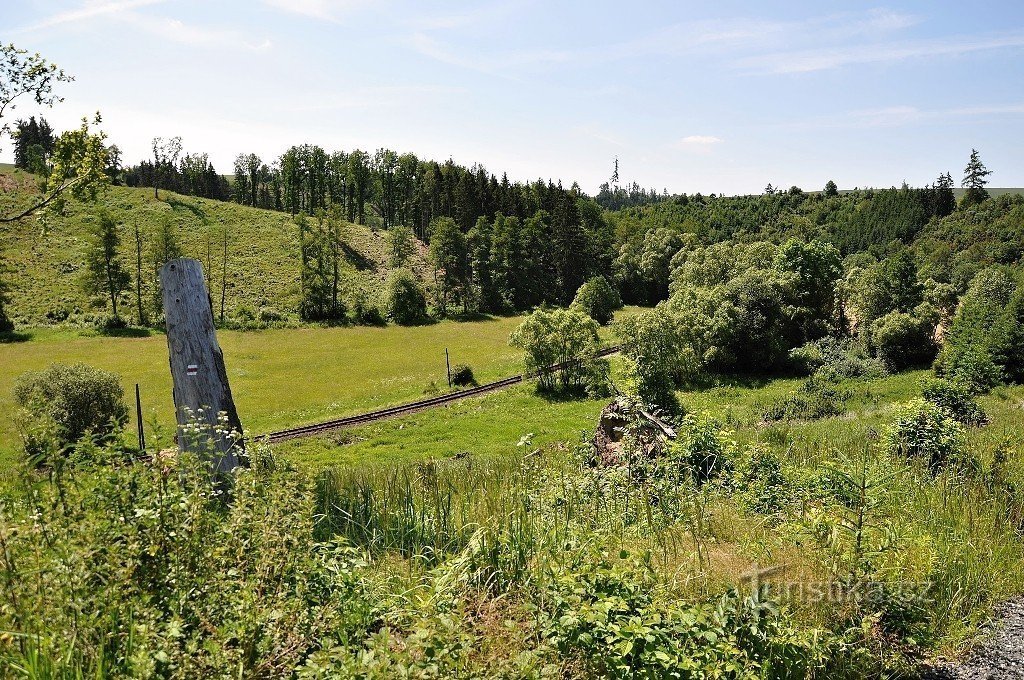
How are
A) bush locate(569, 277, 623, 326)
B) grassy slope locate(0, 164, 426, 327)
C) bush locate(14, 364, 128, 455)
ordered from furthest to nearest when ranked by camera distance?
bush locate(569, 277, 623, 326) < grassy slope locate(0, 164, 426, 327) < bush locate(14, 364, 128, 455)

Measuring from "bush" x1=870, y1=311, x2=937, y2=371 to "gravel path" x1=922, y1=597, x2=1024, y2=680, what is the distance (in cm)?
3817

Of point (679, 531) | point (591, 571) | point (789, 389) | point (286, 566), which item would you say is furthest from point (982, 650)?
point (789, 389)

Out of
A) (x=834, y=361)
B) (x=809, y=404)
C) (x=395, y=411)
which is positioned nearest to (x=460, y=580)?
(x=809, y=404)

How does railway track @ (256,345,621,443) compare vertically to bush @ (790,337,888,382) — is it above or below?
below

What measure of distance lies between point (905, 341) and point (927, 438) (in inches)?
1335

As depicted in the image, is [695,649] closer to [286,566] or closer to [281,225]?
[286,566]

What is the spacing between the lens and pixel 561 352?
113 feet

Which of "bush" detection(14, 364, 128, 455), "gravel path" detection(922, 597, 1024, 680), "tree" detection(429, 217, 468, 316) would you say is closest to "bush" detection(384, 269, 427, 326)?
"tree" detection(429, 217, 468, 316)

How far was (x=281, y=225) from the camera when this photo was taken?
80.9 m

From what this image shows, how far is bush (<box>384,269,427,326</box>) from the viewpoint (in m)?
59.9

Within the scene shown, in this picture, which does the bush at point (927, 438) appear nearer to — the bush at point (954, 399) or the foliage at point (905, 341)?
the bush at point (954, 399)

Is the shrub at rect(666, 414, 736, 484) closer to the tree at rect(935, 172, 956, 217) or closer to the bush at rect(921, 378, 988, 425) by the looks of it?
the bush at rect(921, 378, 988, 425)

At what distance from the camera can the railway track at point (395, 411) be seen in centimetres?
2772

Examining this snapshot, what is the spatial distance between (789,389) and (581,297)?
31683mm
